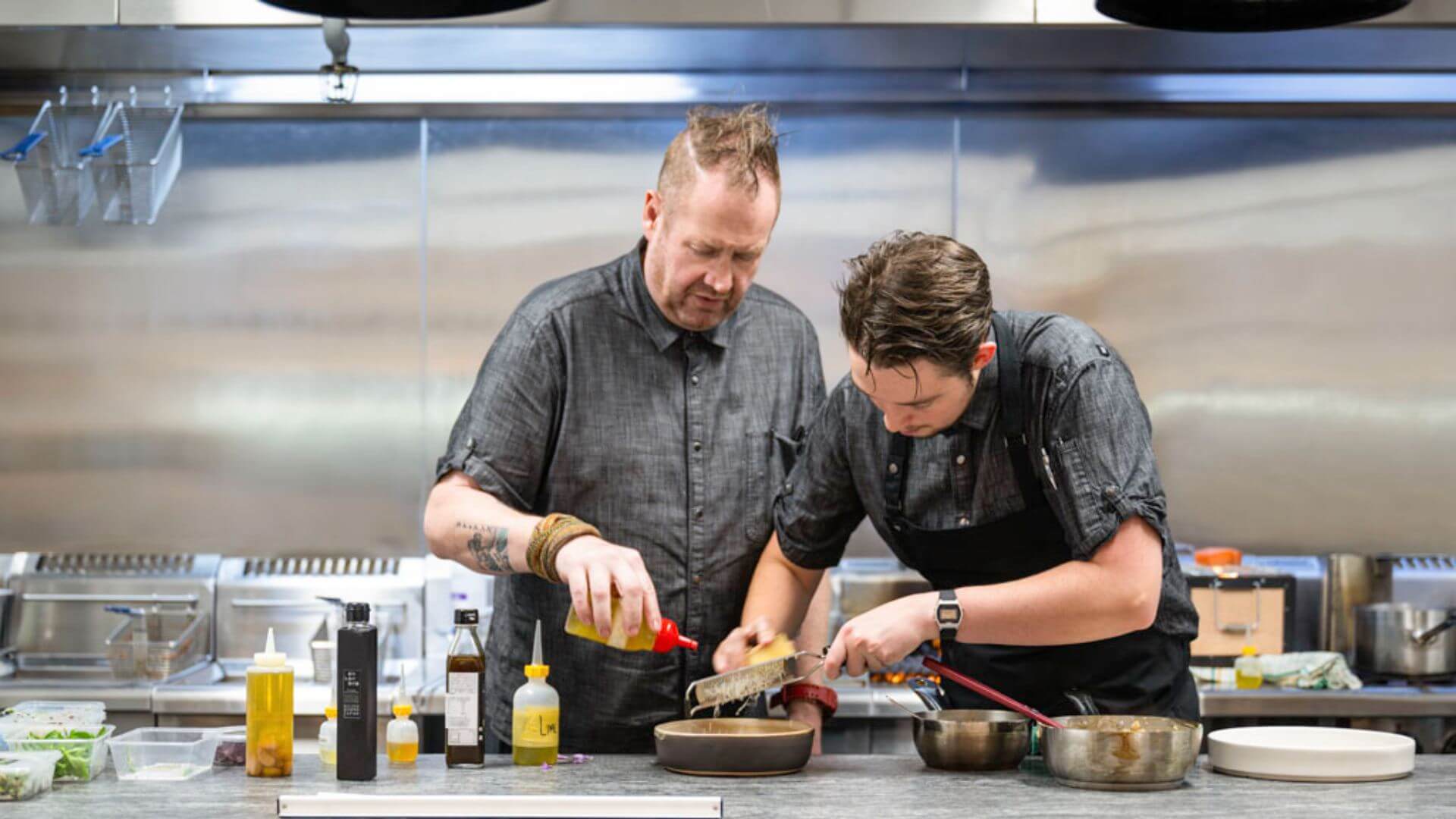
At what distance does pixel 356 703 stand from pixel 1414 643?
2.81m

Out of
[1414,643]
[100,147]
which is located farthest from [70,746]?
[1414,643]

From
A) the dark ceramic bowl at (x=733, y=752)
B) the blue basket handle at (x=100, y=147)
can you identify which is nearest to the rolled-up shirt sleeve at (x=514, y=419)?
the dark ceramic bowl at (x=733, y=752)

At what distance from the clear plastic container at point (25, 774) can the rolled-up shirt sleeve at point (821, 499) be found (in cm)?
120

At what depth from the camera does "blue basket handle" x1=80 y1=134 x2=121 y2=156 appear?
3.87 metres

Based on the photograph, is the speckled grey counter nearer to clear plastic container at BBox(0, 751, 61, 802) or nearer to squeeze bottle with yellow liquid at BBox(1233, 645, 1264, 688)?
clear plastic container at BBox(0, 751, 61, 802)

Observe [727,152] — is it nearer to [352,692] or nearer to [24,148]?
[352,692]

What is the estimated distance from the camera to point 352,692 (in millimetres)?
2133

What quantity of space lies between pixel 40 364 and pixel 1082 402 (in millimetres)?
3157

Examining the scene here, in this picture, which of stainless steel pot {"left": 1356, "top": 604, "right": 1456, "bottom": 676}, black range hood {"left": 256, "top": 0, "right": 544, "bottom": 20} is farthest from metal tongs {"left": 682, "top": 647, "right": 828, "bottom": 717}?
stainless steel pot {"left": 1356, "top": 604, "right": 1456, "bottom": 676}

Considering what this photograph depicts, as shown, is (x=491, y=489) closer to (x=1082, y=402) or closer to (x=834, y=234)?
(x=1082, y=402)

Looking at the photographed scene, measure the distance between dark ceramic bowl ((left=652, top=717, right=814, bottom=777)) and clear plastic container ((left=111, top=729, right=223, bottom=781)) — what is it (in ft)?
2.22

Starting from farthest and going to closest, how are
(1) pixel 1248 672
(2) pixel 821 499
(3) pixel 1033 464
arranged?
(1) pixel 1248 672
(2) pixel 821 499
(3) pixel 1033 464

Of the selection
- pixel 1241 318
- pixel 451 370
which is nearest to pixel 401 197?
pixel 451 370

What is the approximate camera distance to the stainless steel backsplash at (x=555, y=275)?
13.8 ft
